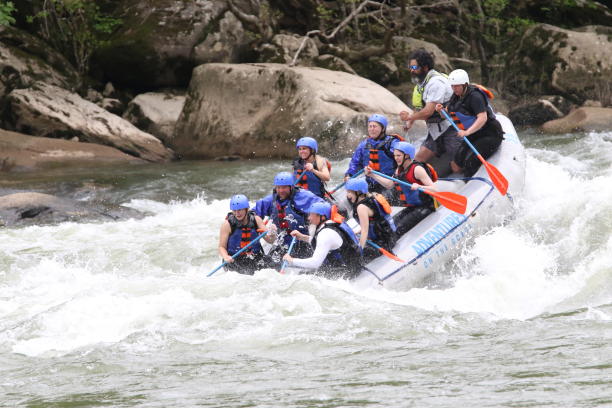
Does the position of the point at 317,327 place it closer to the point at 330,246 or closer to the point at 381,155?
the point at 330,246

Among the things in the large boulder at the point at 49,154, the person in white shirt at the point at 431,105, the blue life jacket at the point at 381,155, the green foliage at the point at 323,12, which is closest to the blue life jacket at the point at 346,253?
the blue life jacket at the point at 381,155

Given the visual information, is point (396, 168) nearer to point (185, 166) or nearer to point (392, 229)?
point (392, 229)

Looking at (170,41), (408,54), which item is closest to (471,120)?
(408,54)

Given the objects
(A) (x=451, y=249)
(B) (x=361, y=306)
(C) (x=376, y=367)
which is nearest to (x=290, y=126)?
(A) (x=451, y=249)

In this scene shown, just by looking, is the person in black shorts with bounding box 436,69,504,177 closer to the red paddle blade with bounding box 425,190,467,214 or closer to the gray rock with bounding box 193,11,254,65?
the red paddle blade with bounding box 425,190,467,214

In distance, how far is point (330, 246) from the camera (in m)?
5.13

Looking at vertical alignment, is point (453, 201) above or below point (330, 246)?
above

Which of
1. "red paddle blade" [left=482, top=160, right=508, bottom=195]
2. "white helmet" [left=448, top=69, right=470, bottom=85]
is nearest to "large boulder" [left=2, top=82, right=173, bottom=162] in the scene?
"white helmet" [left=448, top=69, right=470, bottom=85]

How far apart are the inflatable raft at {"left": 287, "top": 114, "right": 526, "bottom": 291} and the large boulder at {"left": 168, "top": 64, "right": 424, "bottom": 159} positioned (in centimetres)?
435

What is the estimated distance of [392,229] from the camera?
566 cm

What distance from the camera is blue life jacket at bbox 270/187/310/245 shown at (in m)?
5.80

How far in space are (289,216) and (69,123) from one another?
8.52 m

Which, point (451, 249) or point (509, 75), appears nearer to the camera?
point (451, 249)

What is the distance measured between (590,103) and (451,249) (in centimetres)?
944
